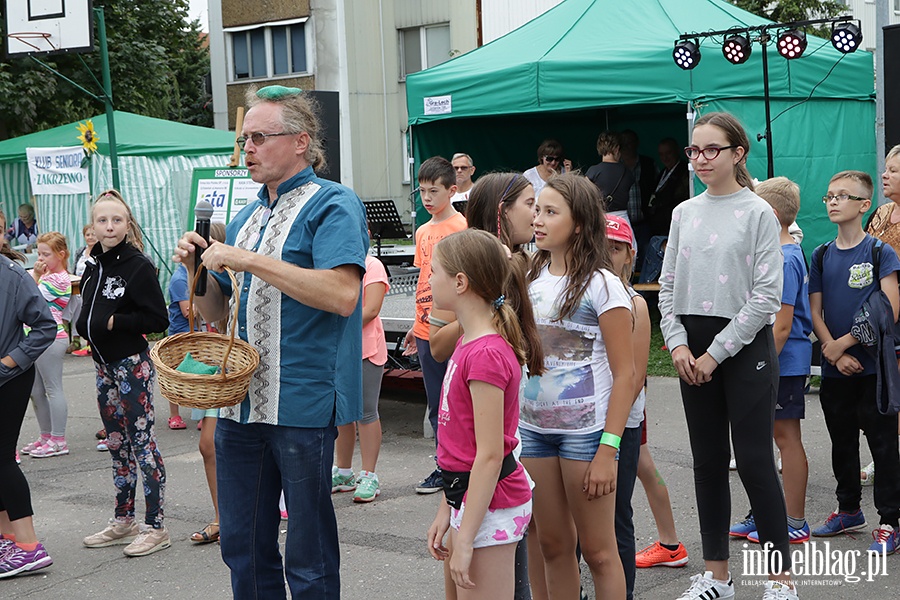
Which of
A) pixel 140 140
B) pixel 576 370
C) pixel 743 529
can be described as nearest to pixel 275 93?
pixel 576 370

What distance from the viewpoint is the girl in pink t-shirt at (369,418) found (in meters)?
6.51

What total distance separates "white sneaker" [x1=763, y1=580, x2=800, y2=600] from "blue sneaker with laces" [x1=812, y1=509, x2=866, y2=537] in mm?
1098

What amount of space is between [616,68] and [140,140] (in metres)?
8.18

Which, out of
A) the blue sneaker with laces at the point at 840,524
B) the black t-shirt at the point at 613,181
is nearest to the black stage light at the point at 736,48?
the black t-shirt at the point at 613,181

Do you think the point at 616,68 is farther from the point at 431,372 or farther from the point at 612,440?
the point at 612,440

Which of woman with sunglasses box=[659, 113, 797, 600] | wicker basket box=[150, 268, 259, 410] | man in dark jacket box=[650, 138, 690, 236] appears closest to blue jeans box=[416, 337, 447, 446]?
woman with sunglasses box=[659, 113, 797, 600]

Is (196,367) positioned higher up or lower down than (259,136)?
lower down

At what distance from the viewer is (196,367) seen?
12.0 feet

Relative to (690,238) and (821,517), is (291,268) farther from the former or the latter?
(821,517)

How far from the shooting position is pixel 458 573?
10.1 ft

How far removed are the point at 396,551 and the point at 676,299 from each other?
2.09 meters

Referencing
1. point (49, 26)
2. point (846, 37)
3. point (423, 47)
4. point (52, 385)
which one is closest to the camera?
point (52, 385)

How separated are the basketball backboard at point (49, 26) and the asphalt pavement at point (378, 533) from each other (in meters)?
9.05

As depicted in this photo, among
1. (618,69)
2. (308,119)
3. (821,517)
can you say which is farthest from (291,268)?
(618,69)
